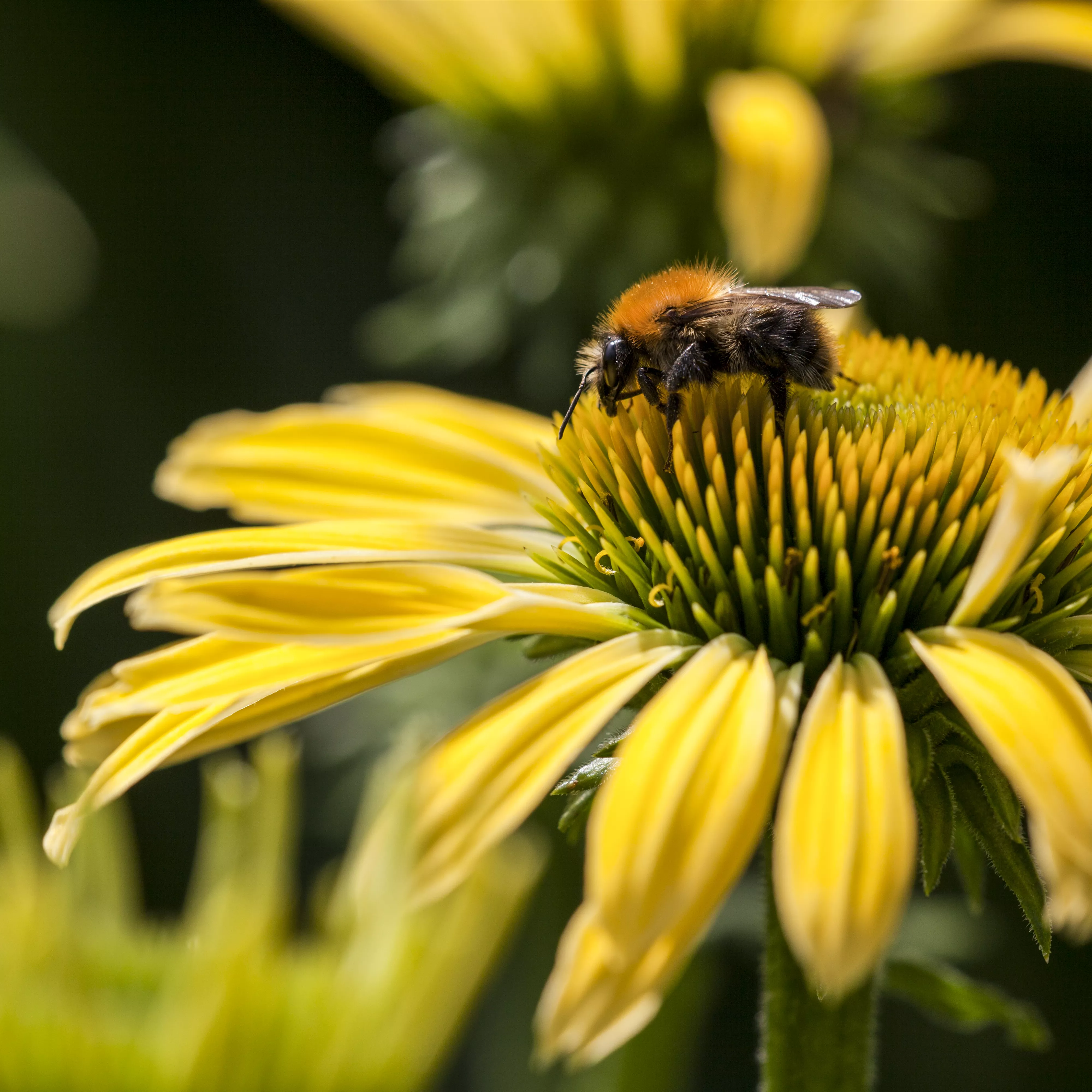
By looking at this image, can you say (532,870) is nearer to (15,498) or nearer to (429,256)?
(429,256)

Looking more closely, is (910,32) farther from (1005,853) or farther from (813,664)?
(1005,853)

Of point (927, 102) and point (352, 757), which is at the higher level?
point (927, 102)

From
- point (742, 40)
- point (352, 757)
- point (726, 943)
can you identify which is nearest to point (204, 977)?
point (726, 943)

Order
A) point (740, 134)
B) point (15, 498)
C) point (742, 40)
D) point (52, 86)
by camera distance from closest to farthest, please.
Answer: point (740, 134)
point (742, 40)
point (15, 498)
point (52, 86)

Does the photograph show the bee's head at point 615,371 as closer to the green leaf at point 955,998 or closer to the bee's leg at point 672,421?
the bee's leg at point 672,421

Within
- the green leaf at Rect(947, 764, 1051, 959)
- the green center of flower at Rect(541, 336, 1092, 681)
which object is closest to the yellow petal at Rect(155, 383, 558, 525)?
the green center of flower at Rect(541, 336, 1092, 681)

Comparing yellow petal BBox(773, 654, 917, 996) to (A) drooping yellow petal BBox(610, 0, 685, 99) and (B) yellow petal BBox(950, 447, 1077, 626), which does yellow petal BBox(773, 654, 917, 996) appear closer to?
(B) yellow petal BBox(950, 447, 1077, 626)
